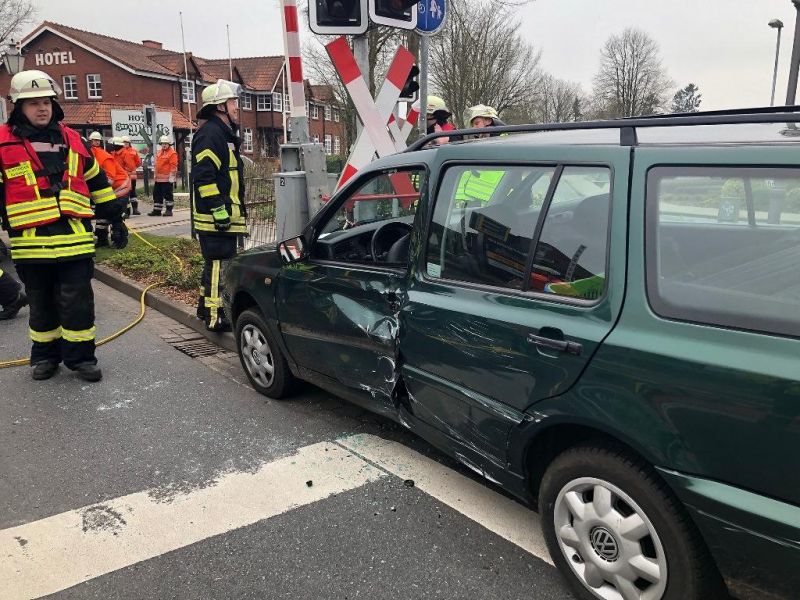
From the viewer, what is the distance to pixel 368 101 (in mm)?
5945

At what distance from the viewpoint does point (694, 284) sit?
206 centimetres

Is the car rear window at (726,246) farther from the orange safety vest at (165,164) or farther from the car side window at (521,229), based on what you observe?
the orange safety vest at (165,164)

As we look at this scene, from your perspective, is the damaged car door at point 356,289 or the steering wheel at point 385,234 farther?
the steering wheel at point 385,234

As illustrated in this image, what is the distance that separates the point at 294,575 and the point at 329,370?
138 centimetres

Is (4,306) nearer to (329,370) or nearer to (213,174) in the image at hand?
(213,174)

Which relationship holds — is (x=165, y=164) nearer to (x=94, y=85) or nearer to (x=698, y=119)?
(x=698, y=119)

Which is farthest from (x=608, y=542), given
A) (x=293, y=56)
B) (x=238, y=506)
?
(x=293, y=56)

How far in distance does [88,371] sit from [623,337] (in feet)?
13.5

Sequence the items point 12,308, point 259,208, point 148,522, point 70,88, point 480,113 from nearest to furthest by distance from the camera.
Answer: point 148,522, point 480,113, point 12,308, point 259,208, point 70,88

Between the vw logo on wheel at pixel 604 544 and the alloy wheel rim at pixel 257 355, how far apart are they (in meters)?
2.59

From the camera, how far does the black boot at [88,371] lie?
15.9ft

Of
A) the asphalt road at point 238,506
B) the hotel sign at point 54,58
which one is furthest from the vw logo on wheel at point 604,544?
the hotel sign at point 54,58

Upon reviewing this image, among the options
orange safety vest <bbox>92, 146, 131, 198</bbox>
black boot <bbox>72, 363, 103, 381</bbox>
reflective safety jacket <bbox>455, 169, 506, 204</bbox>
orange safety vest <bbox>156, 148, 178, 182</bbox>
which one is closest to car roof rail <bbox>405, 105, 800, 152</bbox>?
reflective safety jacket <bbox>455, 169, 506, 204</bbox>

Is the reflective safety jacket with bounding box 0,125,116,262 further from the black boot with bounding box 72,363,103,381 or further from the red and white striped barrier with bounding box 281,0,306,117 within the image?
the red and white striped barrier with bounding box 281,0,306,117
